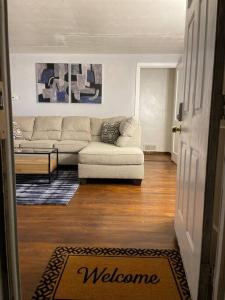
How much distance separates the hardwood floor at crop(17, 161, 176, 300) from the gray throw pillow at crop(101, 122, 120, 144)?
1.15m

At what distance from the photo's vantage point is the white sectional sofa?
11.2 ft

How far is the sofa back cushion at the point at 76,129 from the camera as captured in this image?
468 centimetres

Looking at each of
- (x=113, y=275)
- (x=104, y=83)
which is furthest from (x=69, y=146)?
(x=113, y=275)

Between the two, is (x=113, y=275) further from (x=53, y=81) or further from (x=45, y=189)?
(x=53, y=81)

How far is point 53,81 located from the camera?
17.3 feet

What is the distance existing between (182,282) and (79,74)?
4.59m

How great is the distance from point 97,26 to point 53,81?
199 centimetres

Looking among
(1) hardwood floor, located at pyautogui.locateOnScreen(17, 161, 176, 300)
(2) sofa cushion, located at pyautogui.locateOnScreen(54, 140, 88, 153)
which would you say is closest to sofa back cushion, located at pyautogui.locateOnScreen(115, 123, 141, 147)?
(2) sofa cushion, located at pyautogui.locateOnScreen(54, 140, 88, 153)

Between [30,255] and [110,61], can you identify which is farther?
[110,61]

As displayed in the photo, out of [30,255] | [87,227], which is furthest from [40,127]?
[30,255]

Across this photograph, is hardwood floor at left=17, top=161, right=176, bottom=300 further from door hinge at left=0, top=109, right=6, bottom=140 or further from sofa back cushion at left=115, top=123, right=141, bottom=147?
door hinge at left=0, top=109, right=6, bottom=140

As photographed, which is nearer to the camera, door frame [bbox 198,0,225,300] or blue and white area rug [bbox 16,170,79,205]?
door frame [bbox 198,0,225,300]

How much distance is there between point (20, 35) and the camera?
4188 millimetres

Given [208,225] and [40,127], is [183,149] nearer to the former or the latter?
[208,225]
